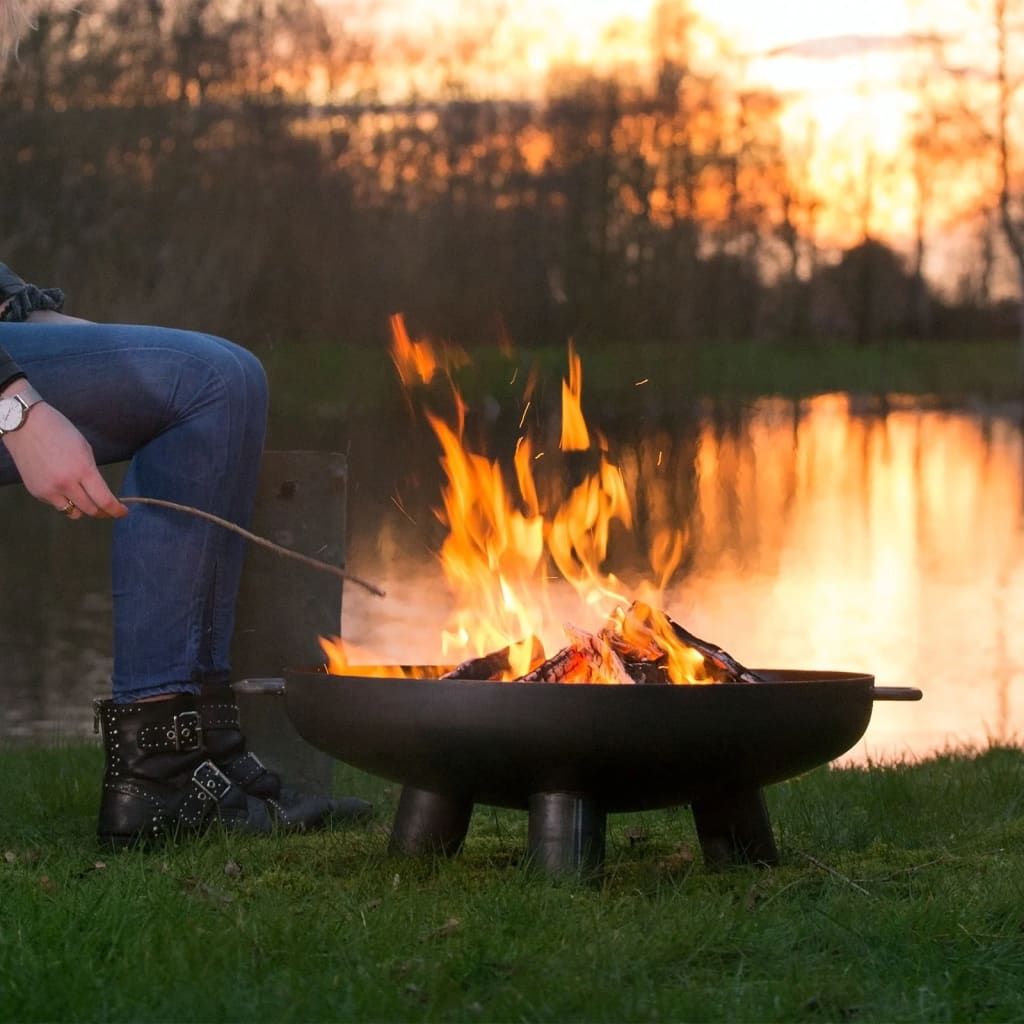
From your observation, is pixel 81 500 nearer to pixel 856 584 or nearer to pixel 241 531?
pixel 241 531

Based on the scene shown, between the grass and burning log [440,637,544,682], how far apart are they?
1.06 ft

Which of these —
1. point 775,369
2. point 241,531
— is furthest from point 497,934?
point 775,369

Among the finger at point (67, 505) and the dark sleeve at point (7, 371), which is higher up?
the dark sleeve at point (7, 371)

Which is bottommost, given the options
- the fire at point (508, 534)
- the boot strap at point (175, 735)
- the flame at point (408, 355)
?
the boot strap at point (175, 735)

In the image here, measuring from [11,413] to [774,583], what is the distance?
6.51 metres

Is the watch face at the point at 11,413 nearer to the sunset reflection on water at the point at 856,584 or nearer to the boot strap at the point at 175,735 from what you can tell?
the boot strap at the point at 175,735

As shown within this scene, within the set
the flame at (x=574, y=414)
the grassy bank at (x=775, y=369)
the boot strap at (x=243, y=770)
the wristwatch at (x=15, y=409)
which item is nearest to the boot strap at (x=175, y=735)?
the boot strap at (x=243, y=770)

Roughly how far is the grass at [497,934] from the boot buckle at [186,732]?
6.9 inches

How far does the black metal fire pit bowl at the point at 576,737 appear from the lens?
2359 millimetres

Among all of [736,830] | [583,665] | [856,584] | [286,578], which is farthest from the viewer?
[856,584]

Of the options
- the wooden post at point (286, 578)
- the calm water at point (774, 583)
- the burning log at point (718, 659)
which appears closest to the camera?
the burning log at point (718, 659)

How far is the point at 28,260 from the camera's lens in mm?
18391

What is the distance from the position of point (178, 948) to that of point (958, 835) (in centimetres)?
179

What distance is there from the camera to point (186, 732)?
294 centimetres
